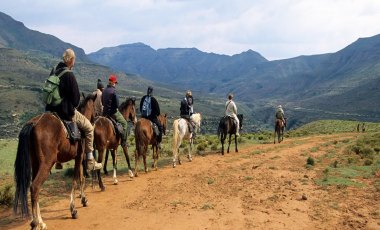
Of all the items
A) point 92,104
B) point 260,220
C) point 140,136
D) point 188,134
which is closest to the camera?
point 260,220

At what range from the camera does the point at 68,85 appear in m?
9.59

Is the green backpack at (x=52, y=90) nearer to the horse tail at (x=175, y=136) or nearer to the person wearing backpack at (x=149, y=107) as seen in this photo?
the person wearing backpack at (x=149, y=107)

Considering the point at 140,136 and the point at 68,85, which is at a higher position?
the point at 68,85

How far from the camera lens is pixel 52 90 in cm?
948

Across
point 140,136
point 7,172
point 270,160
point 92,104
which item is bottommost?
point 7,172

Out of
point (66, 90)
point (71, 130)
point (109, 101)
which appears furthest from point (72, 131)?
point (109, 101)

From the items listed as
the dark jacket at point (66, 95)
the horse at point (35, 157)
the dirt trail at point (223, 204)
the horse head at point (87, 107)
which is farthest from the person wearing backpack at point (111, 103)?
the horse at point (35, 157)

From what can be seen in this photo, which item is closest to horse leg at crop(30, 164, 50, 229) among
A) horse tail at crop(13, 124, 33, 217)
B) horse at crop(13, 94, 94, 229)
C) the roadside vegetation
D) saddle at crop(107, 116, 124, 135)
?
horse at crop(13, 94, 94, 229)

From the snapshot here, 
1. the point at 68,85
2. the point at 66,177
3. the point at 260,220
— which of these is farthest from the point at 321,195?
the point at 66,177

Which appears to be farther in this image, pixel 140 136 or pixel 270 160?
pixel 270 160

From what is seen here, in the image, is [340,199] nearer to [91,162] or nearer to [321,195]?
[321,195]

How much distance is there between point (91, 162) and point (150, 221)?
2.60m

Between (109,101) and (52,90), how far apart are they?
585 centimetres

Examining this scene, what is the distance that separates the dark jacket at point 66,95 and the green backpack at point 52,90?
0.09 m
